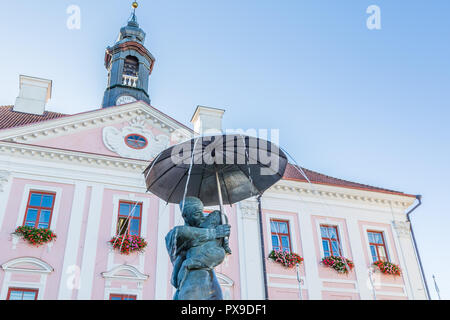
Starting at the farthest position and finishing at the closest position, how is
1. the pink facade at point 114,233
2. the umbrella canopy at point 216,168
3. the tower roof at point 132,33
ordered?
the tower roof at point 132,33, the pink facade at point 114,233, the umbrella canopy at point 216,168

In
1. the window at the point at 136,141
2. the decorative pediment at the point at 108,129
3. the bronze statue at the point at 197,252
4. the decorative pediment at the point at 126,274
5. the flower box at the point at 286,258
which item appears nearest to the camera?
the bronze statue at the point at 197,252

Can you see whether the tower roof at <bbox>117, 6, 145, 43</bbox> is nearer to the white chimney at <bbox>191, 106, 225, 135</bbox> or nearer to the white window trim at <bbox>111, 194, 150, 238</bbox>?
the white chimney at <bbox>191, 106, 225, 135</bbox>

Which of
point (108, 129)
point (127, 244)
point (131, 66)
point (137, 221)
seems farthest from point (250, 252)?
point (131, 66)

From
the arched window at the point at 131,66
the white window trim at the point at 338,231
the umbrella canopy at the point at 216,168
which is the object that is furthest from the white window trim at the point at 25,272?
the arched window at the point at 131,66

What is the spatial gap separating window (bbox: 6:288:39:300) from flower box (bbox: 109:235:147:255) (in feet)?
8.73

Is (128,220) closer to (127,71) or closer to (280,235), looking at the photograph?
(280,235)

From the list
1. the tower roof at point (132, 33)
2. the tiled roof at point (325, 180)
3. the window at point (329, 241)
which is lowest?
the window at point (329, 241)

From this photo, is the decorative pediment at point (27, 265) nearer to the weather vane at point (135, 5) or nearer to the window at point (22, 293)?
the window at point (22, 293)

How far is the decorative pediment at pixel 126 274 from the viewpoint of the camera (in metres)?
14.0

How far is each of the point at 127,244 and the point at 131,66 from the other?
11.8 metres

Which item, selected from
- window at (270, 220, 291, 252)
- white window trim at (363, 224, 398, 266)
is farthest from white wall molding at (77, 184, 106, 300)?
white window trim at (363, 224, 398, 266)

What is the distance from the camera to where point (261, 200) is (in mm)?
17703

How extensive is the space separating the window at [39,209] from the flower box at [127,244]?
2.24m
